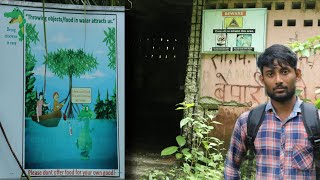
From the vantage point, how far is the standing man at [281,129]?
1.81 meters

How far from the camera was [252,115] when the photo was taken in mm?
1957

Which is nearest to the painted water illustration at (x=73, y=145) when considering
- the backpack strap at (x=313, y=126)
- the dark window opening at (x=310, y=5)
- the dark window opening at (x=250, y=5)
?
the dark window opening at (x=250, y=5)

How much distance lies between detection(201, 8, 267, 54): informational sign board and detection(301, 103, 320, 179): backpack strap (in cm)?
305

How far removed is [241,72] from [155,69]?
6049 mm

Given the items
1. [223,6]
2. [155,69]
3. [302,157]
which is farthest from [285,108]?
[155,69]

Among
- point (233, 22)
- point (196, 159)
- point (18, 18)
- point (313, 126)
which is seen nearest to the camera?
point (313, 126)

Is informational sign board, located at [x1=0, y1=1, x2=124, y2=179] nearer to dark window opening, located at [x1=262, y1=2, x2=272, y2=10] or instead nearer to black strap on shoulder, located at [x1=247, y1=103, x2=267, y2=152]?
dark window opening, located at [x1=262, y1=2, x2=272, y2=10]

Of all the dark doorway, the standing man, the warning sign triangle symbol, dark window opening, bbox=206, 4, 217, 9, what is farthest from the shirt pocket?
the dark doorway

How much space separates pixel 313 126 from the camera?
181cm

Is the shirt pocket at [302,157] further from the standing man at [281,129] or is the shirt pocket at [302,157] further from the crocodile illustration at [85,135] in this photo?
the crocodile illustration at [85,135]

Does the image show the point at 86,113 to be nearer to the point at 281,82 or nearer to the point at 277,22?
the point at 281,82

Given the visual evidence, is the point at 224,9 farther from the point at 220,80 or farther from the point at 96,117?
the point at 96,117

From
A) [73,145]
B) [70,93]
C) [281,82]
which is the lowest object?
[73,145]

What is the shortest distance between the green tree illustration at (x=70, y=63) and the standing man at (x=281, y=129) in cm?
221
